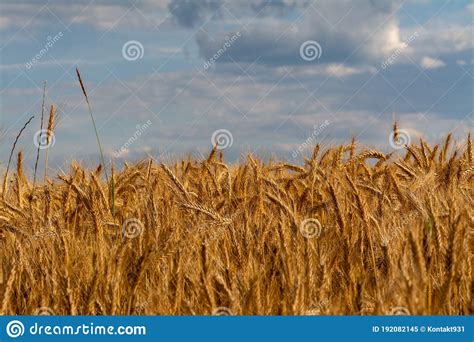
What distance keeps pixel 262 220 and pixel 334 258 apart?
606 millimetres

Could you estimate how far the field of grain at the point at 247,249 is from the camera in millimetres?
2914

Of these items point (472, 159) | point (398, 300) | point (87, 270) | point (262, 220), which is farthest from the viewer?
point (472, 159)

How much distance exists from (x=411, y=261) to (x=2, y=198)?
330 cm

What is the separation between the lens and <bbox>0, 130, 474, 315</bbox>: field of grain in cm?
291

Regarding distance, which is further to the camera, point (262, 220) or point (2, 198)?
point (2, 198)

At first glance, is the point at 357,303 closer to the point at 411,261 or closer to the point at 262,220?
the point at 411,261

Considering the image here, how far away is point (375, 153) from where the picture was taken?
234 inches

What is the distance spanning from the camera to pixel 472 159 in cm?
594

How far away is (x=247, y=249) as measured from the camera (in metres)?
3.81

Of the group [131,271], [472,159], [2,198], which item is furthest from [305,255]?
[472,159]

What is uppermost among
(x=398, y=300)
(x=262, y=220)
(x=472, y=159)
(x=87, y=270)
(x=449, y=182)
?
(x=472, y=159)

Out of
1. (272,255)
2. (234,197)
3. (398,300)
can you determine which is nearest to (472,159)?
(234,197)

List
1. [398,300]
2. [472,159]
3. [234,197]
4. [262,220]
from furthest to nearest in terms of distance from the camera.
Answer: [472,159] < [234,197] < [262,220] < [398,300]

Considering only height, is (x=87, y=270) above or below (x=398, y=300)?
above
